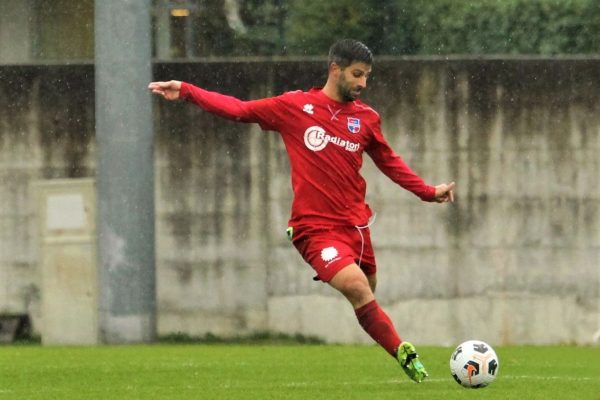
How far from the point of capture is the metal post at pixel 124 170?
1720 cm

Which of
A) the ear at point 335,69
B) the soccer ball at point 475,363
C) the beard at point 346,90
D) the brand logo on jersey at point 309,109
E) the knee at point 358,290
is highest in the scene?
the ear at point 335,69

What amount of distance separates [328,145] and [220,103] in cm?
84

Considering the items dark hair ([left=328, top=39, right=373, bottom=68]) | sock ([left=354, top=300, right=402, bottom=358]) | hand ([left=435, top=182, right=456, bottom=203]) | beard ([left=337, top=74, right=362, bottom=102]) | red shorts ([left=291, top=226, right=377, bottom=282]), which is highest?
dark hair ([left=328, top=39, right=373, bottom=68])

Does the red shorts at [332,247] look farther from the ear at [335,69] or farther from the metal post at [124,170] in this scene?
the metal post at [124,170]

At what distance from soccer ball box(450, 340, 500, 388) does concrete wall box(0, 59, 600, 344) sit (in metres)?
6.91

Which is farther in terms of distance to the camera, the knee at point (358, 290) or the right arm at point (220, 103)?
the right arm at point (220, 103)

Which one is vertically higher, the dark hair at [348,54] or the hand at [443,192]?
the dark hair at [348,54]

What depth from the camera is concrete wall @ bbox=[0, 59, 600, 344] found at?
706 inches

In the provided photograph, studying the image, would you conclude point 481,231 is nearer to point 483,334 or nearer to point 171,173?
point 483,334

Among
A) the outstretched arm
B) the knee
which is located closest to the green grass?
the knee

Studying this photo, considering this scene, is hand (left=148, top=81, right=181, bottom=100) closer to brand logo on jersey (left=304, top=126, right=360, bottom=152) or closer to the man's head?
brand logo on jersey (left=304, top=126, right=360, bottom=152)

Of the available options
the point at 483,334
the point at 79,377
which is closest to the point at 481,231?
the point at 483,334

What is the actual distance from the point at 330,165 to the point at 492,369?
1.85 m

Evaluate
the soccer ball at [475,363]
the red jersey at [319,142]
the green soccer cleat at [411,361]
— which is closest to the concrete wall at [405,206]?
the red jersey at [319,142]
